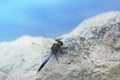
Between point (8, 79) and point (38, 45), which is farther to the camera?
point (38, 45)

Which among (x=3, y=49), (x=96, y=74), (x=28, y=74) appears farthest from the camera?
(x=3, y=49)

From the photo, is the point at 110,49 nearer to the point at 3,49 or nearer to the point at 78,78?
the point at 78,78

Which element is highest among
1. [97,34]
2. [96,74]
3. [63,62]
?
[97,34]

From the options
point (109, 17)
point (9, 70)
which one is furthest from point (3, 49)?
point (109, 17)

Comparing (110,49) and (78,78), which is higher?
(110,49)

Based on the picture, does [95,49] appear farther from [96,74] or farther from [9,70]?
[9,70]

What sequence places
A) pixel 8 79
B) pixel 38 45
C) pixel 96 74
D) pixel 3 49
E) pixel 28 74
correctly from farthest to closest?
pixel 3 49 < pixel 38 45 < pixel 8 79 < pixel 28 74 < pixel 96 74
